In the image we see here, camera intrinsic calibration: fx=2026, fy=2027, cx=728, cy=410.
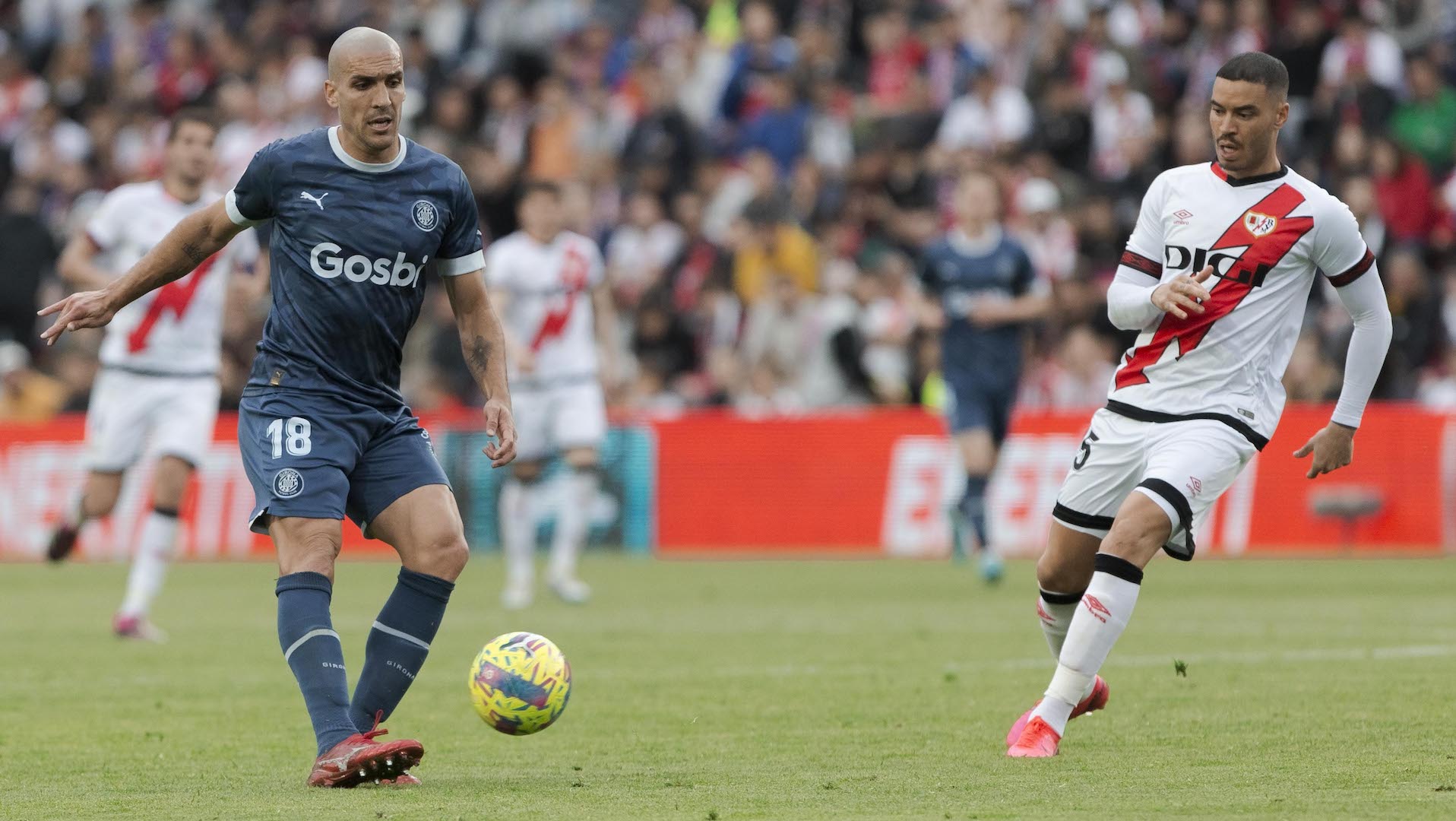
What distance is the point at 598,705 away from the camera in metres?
8.87

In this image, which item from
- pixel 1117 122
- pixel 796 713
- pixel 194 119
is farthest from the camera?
pixel 1117 122

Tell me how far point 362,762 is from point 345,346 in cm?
146

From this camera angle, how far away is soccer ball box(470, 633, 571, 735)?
6957mm

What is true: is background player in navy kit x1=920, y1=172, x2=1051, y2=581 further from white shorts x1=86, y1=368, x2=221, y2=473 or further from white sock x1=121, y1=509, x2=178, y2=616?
white sock x1=121, y1=509, x2=178, y2=616

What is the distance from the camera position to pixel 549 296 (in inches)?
586

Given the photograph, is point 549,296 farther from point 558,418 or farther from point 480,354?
point 480,354

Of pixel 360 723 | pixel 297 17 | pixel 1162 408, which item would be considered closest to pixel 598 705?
pixel 360 723

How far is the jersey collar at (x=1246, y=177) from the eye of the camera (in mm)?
7484

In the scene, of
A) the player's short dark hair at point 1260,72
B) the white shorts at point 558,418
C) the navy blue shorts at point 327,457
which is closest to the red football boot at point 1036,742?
the navy blue shorts at point 327,457

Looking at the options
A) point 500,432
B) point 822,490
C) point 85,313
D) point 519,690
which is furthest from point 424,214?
point 822,490

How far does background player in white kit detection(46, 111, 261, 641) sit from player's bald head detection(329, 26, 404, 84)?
560cm

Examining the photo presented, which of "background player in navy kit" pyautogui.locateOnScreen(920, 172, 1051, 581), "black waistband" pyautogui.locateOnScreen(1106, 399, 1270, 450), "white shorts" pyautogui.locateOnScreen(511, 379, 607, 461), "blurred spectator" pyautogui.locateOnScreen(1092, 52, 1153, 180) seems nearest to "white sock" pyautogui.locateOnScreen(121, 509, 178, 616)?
"white shorts" pyautogui.locateOnScreen(511, 379, 607, 461)

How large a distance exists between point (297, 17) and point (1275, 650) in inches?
808

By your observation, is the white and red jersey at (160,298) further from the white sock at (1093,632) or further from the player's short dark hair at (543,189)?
the white sock at (1093,632)
